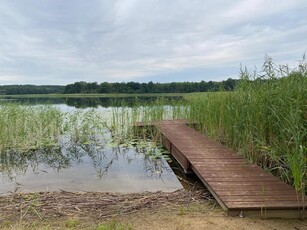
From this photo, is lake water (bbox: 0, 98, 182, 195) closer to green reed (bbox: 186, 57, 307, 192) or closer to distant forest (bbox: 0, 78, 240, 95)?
green reed (bbox: 186, 57, 307, 192)

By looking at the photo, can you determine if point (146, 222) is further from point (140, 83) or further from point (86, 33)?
point (140, 83)

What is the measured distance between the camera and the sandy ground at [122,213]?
8.31 feet

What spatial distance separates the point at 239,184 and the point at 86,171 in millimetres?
2963

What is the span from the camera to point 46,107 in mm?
8867

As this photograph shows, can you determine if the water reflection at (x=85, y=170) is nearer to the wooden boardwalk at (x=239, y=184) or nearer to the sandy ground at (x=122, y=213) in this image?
the wooden boardwalk at (x=239, y=184)

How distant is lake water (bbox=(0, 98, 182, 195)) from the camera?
4.21 meters

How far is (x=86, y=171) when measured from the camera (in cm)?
506

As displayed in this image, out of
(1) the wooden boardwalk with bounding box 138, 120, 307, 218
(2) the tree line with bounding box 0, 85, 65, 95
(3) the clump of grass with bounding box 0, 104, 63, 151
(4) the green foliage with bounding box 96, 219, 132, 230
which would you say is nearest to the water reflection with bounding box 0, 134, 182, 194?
(3) the clump of grass with bounding box 0, 104, 63, 151

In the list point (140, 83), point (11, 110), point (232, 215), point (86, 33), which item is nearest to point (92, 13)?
point (86, 33)

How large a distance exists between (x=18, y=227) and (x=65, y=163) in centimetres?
311

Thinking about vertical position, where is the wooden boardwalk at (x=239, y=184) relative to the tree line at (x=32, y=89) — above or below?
below

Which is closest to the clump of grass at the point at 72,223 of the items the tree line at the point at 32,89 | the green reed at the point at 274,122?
the green reed at the point at 274,122


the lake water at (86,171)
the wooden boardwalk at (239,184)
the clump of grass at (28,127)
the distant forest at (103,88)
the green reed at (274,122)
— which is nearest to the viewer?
the wooden boardwalk at (239,184)

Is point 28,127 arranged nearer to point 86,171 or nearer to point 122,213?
point 86,171
